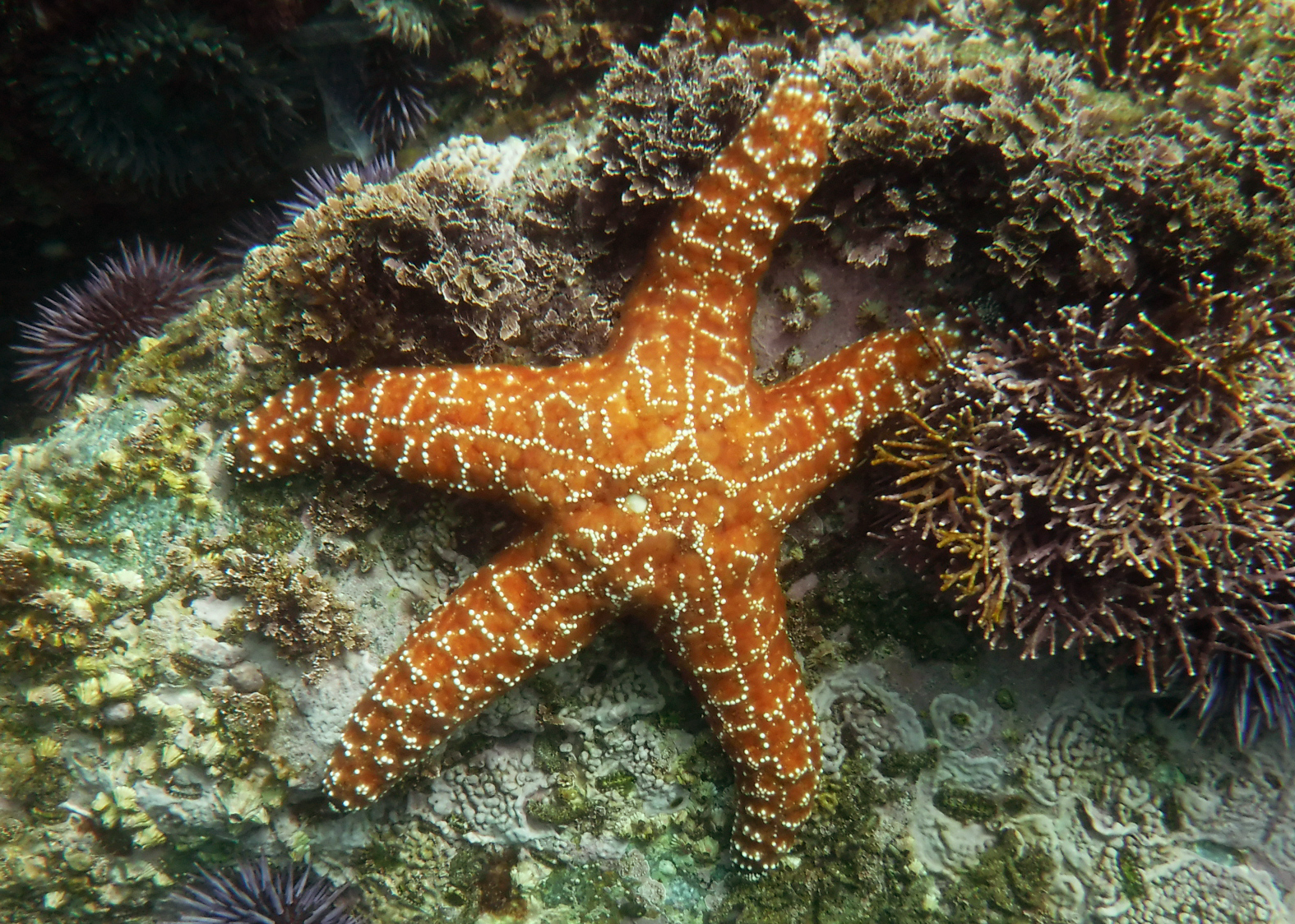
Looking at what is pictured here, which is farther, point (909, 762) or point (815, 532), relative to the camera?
point (909, 762)

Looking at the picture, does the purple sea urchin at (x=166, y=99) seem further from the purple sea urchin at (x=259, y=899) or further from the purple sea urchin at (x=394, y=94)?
the purple sea urchin at (x=259, y=899)

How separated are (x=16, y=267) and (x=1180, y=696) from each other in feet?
29.9

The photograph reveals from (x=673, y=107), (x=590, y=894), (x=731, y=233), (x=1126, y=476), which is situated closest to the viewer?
(x=1126, y=476)

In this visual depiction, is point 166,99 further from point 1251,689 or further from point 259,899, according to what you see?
point 1251,689

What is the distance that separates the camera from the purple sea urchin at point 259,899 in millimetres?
4219

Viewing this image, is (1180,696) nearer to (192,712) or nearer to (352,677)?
(352,677)

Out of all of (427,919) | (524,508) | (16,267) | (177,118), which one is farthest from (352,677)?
(16,267)

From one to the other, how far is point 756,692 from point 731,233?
2.51 metres

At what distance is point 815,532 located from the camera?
4215mm

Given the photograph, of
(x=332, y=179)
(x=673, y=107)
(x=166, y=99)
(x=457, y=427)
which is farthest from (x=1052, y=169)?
(x=166, y=99)

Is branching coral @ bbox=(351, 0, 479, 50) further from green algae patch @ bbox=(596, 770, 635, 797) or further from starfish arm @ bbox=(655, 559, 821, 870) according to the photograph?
green algae patch @ bbox=(596, 770, 635, 797)

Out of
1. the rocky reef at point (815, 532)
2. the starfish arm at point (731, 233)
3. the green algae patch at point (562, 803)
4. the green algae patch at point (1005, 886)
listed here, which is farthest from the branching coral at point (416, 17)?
the green algae patch at point (1005, 886)

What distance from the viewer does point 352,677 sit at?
A: 415cm

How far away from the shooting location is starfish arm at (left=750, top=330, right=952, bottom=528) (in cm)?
363
